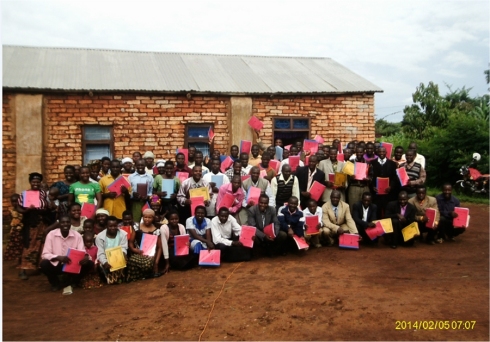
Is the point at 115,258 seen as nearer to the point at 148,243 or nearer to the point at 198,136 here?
the point at 148,243

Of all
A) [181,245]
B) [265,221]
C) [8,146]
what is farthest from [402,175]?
[8,146]

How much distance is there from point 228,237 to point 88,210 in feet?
6.85

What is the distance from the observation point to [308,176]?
24.8 ft

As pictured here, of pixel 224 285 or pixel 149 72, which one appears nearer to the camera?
pixel 224 285

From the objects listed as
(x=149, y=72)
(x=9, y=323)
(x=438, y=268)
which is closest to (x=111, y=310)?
(x=9, y=323)

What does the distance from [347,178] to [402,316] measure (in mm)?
3551

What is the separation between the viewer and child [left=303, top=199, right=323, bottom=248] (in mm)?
7230

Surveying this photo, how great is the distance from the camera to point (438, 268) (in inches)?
244

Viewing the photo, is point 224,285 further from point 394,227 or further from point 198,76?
point 198,76

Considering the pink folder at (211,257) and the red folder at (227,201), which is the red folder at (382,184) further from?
the pink folder at (211,257)

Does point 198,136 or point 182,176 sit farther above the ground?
point 198,136

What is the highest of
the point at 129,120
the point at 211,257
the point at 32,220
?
the point at 129,120

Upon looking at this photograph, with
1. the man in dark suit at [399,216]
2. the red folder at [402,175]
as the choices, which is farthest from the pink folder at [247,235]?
the red folder at [402,175]

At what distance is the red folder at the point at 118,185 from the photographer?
21.8 feet
